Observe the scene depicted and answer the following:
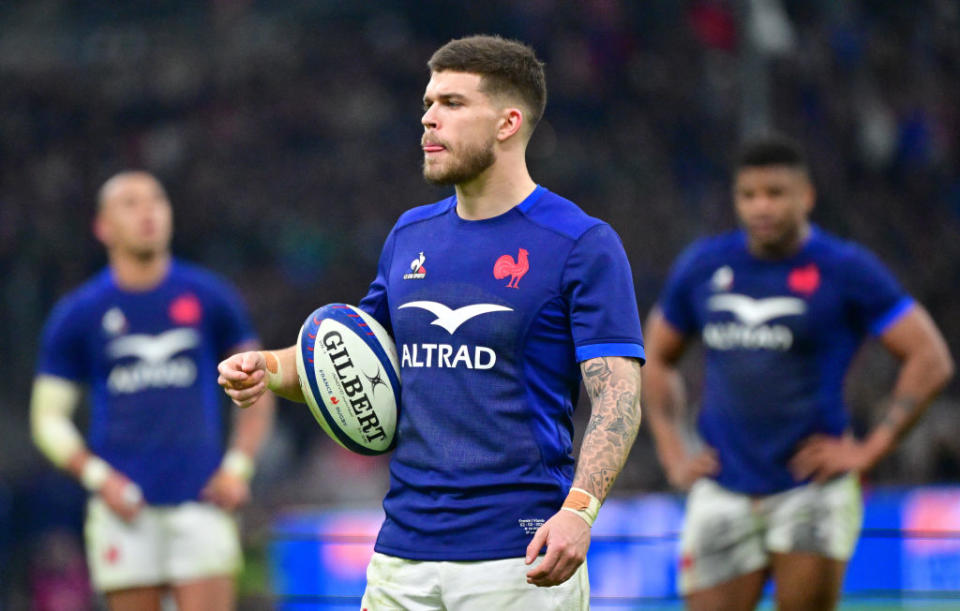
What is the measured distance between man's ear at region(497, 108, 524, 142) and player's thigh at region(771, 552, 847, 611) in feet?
8.70

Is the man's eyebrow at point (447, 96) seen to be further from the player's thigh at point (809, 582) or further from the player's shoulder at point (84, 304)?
the player's shoulder at point (84, 304)

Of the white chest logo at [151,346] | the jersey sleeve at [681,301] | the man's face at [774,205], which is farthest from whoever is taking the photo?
→ the white chest logo at [151,346]

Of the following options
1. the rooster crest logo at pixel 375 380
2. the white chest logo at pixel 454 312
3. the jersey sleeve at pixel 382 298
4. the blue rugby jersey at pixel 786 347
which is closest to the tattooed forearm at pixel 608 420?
the white chest logo at pixel 454 312

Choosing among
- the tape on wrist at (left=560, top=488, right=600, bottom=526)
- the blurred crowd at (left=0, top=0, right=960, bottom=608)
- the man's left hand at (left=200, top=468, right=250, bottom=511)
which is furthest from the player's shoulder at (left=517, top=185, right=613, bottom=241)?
the blurred crowd at (left=0, top=0, right=960, bottom=608)

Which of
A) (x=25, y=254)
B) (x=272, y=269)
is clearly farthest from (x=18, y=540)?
(x=272, y=269)

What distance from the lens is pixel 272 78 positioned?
17016 millimetres

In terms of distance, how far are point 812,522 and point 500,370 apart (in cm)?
248

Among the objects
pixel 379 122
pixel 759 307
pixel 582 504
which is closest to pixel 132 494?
pixel 759 307

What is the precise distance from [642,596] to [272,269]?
762 cm

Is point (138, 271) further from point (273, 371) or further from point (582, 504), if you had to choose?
point (582, 504)

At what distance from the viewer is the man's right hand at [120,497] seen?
634cm

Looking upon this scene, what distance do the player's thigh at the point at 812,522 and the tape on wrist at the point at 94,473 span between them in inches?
120

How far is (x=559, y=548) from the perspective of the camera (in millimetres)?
3320

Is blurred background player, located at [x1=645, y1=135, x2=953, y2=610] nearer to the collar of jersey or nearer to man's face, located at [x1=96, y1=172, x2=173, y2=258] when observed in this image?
the collar of jersey
